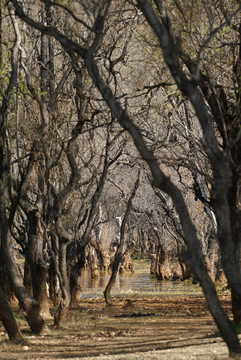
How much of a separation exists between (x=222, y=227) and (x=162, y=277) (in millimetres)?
26264

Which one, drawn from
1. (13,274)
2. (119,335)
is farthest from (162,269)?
(13,274)

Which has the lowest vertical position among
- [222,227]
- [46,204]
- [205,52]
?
[222,227]

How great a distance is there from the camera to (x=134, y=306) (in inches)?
660

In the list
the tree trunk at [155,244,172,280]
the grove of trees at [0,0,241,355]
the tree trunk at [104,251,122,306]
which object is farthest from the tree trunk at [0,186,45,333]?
the tree trunk at [155,244,172,280]

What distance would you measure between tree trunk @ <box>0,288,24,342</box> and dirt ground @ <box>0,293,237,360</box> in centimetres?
16

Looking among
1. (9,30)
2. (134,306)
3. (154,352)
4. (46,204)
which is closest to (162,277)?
(134,306)

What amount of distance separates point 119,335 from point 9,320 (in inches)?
96.0

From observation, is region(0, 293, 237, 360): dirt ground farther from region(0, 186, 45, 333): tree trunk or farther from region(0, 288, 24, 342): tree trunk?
region(0, 186, 45, 333): tree trunk

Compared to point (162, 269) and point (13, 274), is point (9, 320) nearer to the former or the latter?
point (13, 274)

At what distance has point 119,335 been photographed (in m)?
10.1

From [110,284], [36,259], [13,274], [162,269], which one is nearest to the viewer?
[13,274]

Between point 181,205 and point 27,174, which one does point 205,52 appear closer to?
point 27,174

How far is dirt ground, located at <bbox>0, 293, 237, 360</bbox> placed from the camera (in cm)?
826

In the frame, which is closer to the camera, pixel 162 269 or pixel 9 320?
pixel 9 320
